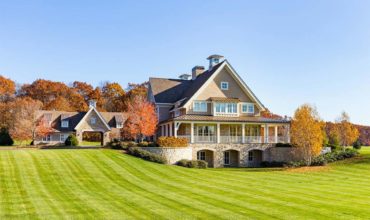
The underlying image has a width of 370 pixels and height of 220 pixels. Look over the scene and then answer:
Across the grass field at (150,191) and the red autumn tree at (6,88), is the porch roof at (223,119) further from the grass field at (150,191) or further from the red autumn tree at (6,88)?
the red autumn tree at (6,88)

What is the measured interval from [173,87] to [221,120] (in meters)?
10.8

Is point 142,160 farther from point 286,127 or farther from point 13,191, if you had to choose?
point 286,127

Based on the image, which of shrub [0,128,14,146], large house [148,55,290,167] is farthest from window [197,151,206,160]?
shrub [0,128,14,146]

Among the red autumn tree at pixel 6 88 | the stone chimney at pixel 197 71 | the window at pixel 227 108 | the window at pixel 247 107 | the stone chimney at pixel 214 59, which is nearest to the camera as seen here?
the window at pixel 227 108

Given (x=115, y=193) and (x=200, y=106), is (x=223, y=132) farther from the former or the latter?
Answer: (x=115, y=193)

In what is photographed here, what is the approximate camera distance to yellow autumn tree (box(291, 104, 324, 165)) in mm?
34750

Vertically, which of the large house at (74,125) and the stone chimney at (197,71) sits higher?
the stone chimney at (197,71)

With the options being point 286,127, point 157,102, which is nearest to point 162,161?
point 157,102

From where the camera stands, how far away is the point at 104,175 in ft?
80.7

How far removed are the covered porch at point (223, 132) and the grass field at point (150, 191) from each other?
8955 millimetres

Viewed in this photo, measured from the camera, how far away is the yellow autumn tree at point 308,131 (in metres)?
34.8

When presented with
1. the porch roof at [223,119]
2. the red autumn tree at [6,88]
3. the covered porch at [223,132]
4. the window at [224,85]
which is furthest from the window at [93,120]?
the red autumn tree at [6,88]

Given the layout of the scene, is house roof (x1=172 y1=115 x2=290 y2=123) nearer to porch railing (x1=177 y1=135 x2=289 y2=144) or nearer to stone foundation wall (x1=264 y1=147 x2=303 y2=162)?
porch railing (x1=177 y1=135 x2=289 y2=144)

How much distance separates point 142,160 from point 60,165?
23.6 feet
